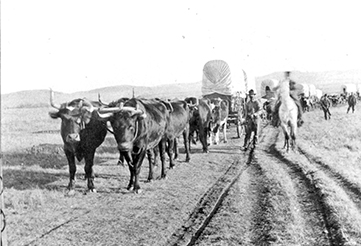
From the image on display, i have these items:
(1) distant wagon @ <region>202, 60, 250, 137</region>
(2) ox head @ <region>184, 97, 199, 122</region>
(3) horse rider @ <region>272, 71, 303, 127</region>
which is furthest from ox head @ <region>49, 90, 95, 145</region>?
(1) distant wagon @ <region>202, 60, 250, 137</region>

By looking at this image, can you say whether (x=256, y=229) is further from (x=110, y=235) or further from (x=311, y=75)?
(x=311, y=75)

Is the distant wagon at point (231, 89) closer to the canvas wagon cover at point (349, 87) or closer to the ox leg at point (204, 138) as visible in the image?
the ox leg at point (204, 138)

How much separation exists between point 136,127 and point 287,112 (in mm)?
2449

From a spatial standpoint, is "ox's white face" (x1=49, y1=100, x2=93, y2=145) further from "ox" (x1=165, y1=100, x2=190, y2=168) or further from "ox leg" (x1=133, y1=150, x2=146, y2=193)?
"ox" (x1=165, y1=100, x2=190, y2=168)

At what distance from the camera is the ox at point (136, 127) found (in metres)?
6.30

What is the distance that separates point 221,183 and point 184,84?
6.68 ft

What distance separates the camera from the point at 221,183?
22.1ft

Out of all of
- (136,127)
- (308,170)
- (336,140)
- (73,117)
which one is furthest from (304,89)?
(73,117)

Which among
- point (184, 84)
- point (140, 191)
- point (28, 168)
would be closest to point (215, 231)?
point (184, 84)

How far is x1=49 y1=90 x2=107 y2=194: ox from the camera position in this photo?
6148 millimetres

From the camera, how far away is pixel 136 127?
6.47 metres

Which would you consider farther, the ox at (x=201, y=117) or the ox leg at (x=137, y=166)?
the ox at (x=201, y=117)

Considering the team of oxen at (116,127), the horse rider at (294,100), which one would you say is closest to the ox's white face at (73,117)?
the team of oxen at (116,127)

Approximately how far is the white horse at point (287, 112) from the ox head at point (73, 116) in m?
2.97
